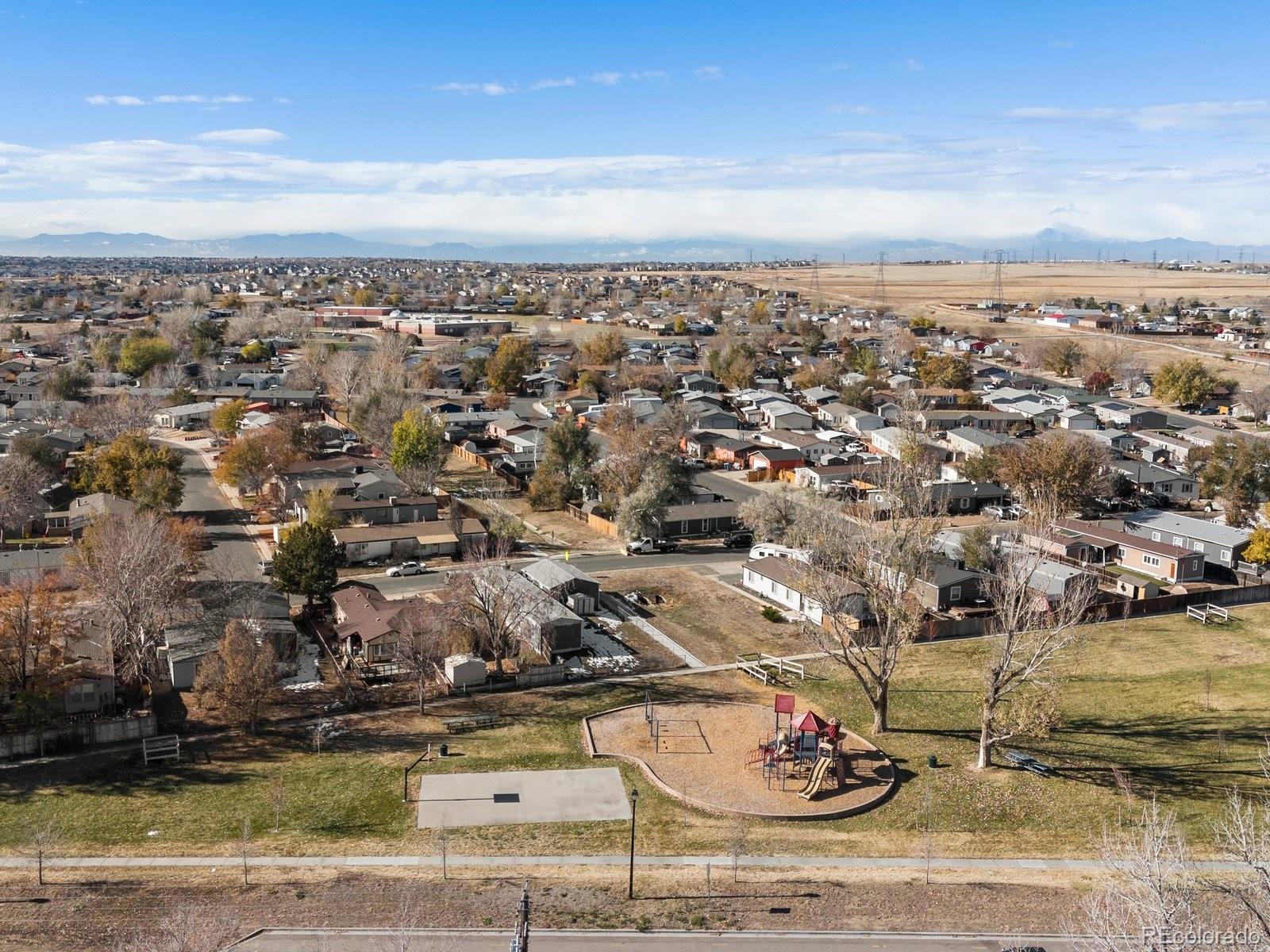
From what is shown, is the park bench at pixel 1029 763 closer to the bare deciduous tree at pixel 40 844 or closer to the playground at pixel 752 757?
the playground at pixel 752 757

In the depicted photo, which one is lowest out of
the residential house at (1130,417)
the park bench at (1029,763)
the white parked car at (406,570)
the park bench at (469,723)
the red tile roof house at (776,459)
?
the park bench at (469,723)

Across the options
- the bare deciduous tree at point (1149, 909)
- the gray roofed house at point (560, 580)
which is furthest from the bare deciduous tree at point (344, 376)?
the bare deciduous tree at point (1149, 909)

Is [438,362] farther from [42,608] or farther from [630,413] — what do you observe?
[42,608]

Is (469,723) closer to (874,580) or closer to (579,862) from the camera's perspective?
(579,862)

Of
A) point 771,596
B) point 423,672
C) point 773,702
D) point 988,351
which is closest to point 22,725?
point 423,672

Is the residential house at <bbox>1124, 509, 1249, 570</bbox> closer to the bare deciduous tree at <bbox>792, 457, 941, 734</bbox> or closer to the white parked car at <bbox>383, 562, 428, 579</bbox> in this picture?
the bare deciduous tree at <bbox>792, 457, 941, 734</bbox>

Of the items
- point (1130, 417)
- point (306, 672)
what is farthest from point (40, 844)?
point (1130, 417)
